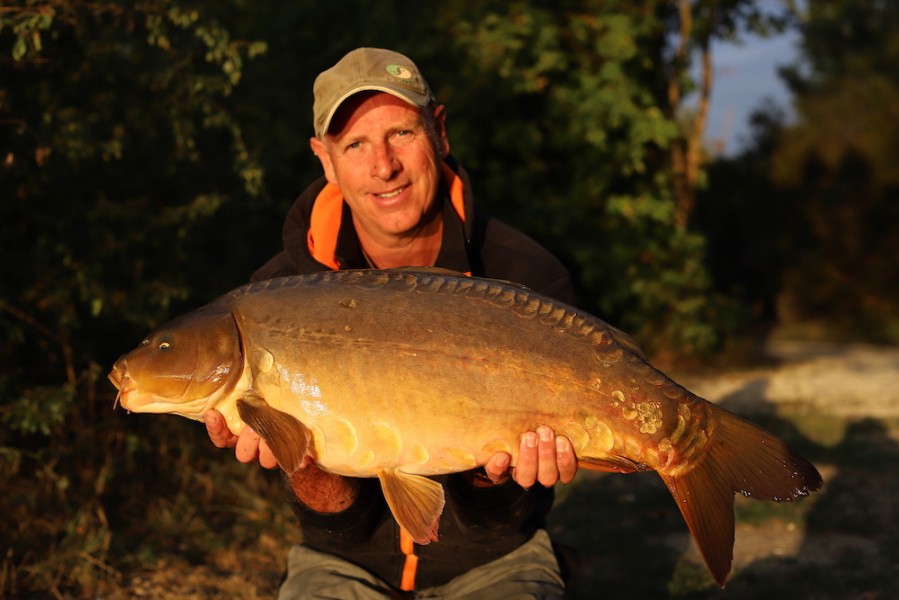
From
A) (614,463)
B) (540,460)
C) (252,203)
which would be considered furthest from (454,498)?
(252,203)

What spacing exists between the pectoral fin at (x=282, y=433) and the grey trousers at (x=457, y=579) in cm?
68

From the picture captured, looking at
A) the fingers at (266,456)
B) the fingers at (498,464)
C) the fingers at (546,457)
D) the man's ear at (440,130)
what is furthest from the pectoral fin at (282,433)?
the man's ear at (440,130)

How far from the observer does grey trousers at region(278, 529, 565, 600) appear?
2.82 metres

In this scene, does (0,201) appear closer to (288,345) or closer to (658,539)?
(288,345)

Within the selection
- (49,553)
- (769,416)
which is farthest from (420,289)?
(769,416)

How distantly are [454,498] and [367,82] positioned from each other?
4.08 ft

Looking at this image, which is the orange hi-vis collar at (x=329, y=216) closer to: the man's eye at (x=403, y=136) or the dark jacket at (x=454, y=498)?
the dark jacket at (x=454, y=498)

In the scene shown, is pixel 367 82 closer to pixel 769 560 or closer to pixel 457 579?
pixel 457 579

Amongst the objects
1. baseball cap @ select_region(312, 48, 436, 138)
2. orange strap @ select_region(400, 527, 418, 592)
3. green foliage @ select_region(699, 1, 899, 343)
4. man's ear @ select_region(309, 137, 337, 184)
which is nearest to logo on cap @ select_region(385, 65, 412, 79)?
baseball cap @ select_region(312, 48, 436, 138)

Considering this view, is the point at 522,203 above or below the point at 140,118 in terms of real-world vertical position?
below

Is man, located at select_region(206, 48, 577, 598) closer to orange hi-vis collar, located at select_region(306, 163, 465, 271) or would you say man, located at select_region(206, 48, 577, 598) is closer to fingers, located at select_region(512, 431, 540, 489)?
orange hi-vis collar, located at select_region(306, 163, 465, 271)

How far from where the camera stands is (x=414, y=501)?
2.38m

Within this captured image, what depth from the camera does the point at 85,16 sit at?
4.40m

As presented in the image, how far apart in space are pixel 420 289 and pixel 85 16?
2803 millimetres
